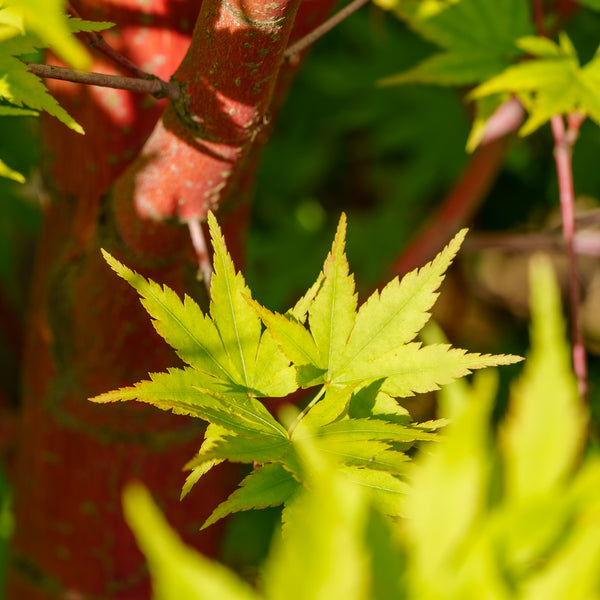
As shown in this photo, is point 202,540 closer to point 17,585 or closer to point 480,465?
point 17,585

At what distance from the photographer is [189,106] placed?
1.36ft

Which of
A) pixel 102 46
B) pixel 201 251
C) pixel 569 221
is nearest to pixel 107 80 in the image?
pixel 102 46

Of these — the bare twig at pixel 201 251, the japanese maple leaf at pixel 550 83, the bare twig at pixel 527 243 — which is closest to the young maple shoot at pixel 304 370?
the bare twig at pixel 201 251

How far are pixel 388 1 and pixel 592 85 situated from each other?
212mm

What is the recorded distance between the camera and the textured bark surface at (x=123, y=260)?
1.36 ft

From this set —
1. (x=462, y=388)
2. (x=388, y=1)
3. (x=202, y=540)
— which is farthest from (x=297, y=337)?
(x=202, y=540)

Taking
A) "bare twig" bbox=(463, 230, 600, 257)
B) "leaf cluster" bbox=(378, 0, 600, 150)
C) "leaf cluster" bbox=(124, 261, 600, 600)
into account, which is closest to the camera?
"leaf cluster" bbox=(124, 261, 600, 600)

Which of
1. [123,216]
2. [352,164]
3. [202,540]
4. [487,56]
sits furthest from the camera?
[352,164]

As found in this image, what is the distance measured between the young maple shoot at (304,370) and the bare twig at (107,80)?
0.10m

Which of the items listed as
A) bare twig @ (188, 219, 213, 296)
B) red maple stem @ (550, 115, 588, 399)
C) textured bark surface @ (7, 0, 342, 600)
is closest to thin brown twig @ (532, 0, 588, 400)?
red maple stem @ (550, 115, 588, 399)

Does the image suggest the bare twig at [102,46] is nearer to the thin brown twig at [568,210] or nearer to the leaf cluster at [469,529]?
the leaf cluster at [469,529]

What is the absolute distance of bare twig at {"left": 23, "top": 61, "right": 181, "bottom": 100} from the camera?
0.34 meters

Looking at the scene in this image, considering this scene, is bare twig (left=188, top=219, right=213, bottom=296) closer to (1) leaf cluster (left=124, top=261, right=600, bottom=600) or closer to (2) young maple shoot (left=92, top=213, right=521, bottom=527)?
(2) young maple shoot (left=92, top=213, right=521, bottom=527)

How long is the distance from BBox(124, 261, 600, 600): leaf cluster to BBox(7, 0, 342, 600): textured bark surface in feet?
0.83
